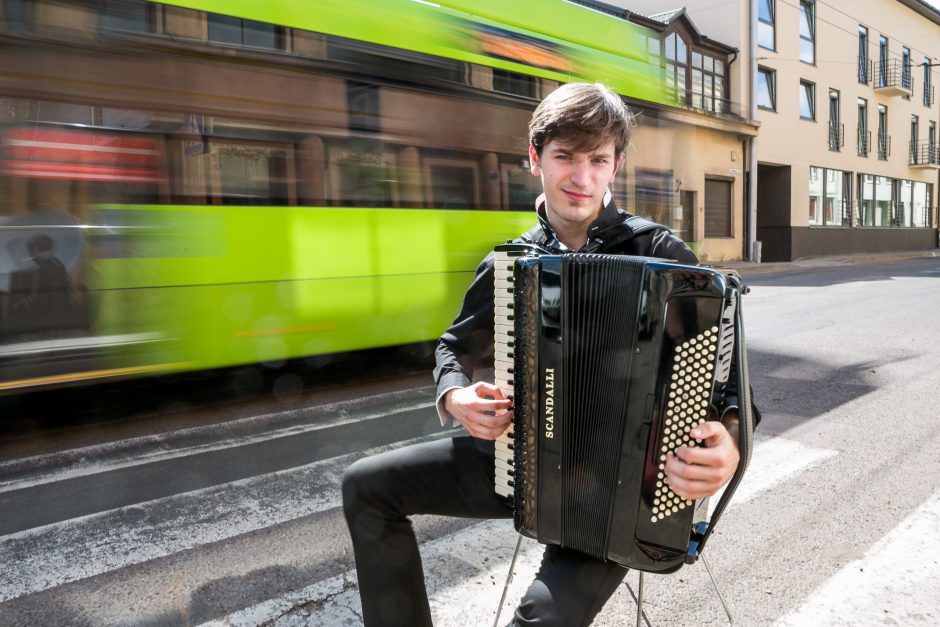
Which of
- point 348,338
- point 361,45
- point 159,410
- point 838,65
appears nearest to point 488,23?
point 361,45

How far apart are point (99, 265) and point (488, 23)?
13.6 ft

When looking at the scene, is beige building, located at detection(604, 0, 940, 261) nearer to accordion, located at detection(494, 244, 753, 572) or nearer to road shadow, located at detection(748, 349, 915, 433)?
road shadow, located at detection(748, 349, 915, 433)

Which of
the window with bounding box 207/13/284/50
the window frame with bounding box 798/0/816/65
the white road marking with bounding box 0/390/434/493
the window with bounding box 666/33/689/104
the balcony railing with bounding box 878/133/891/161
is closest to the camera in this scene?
the white road marking with bounding box 0/390/434/493

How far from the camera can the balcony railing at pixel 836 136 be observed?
2897 cm

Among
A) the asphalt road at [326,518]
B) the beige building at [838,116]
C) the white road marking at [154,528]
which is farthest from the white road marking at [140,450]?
the beige building at [838,116]

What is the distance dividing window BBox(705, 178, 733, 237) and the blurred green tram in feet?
59.7

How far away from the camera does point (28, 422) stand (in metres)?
5.27

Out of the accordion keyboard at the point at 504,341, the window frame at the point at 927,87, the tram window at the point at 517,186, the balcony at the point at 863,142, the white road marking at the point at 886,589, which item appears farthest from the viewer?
the window frame at the point at 927,87

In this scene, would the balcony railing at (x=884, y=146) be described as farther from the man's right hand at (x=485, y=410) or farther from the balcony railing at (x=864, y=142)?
the man's right hand at (x=485, y=410)

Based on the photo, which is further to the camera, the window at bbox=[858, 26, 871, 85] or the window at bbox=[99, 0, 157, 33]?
the window at bbox=[858, 26, 871, 85]

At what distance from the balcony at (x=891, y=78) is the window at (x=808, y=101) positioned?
21.4ft

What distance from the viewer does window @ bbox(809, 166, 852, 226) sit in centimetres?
2809

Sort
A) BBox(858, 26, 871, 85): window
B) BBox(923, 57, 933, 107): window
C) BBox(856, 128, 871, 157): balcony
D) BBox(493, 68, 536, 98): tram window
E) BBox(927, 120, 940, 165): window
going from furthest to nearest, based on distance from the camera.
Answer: BBox(923, 57, 933, 107): window < BBox(927, 120, 940, 165): window < BBox(856, 128, 871, 157): balcony < BBox(858, 26, 871, 85): window < BBox(493, 68, 536, 98): tram window

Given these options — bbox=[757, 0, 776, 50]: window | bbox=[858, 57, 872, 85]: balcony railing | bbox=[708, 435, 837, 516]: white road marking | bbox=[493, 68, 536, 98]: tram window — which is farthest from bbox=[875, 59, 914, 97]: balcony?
bbox=[708, 435, 837, 516]: white road marking
